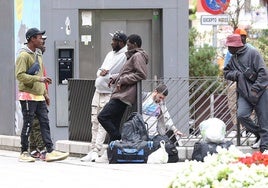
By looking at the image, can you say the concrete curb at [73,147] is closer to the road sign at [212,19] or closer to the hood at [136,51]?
the hood at [136,51]

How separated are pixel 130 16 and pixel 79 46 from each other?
105cm

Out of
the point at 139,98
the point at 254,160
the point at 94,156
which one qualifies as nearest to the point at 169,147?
the point at 139,98

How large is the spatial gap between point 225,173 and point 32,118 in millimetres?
6354

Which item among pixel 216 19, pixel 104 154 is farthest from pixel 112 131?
pixel 216 19

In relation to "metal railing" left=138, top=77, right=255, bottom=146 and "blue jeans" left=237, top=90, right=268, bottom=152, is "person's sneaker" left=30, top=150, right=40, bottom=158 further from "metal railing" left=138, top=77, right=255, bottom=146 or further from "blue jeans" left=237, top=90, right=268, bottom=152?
"blue jeans" left=237, top=90, right=268, bottom=152

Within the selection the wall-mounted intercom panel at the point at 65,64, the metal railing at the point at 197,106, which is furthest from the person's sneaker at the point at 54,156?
the wall-mounted intercom panel at the point at 65,64

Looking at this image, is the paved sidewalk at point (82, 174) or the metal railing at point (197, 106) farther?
the metal railing at point (197, 106)

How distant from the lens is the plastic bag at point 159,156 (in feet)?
36.8

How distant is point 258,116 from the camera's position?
11.3 metres

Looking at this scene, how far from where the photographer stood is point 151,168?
426 inches

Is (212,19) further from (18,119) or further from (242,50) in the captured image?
(242,50)

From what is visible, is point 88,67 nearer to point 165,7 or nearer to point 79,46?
point 79,46

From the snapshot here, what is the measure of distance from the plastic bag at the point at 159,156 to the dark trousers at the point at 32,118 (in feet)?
4.96

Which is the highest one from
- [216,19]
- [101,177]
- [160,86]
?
[216,19]
